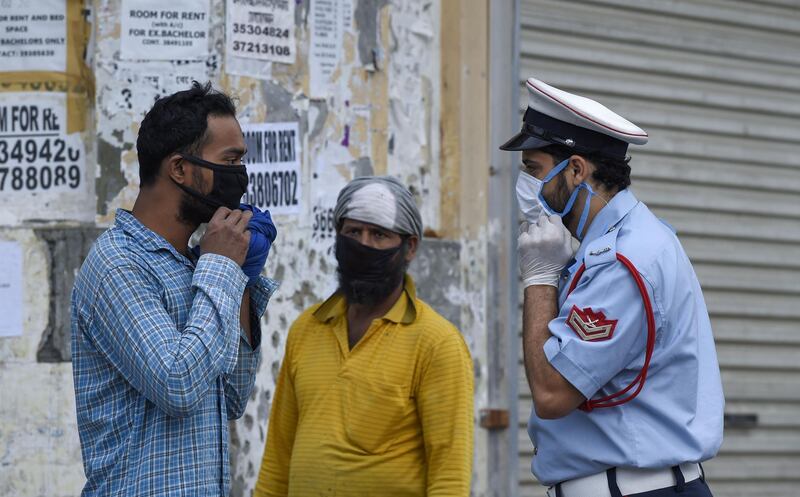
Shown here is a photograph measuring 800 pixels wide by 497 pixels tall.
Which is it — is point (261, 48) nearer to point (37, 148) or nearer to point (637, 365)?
point (37, 148)

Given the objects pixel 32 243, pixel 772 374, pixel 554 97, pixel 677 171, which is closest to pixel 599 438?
pixel 554 97

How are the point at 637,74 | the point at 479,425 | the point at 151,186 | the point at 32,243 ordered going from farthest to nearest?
the point at 637,74, the point at 479,425, the point at 32,243, the point at 151,186

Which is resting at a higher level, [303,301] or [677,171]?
[677,171]

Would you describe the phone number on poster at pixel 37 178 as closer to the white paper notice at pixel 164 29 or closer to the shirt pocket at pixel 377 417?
the white paper notice at pixel 164 29

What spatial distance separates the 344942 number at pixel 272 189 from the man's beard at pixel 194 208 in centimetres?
188

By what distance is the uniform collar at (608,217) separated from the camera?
3.12 m

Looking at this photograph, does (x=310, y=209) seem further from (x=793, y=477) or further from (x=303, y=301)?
(x=793, y=477)

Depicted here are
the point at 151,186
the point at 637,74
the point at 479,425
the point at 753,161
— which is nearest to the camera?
the point at 151,186

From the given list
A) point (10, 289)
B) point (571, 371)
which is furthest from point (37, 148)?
point (571, 371)

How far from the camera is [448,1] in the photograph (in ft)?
18.7

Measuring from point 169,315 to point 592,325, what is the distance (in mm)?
1053

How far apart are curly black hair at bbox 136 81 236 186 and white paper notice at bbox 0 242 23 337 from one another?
1.91 m

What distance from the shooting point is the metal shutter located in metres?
6.61

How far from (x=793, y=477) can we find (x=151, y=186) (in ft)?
17.4
